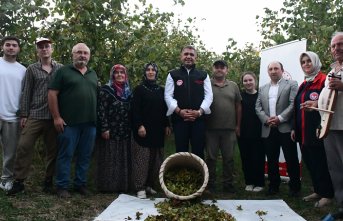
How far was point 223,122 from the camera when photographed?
17.8 ft

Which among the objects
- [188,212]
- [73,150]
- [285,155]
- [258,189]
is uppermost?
[73,150]

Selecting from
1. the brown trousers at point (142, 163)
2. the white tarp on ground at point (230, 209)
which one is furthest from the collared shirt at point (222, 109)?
the white tarp on ground at point (230, 209)

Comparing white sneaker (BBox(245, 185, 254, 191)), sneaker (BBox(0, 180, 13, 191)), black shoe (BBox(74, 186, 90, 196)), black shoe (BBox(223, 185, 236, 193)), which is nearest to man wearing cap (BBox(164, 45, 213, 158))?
black shoe (BBox(223, 185, 236, 193))

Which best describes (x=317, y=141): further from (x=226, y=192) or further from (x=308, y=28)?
(x=308, y=28)

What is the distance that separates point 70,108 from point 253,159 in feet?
8.24

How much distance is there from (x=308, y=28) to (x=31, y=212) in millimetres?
5811

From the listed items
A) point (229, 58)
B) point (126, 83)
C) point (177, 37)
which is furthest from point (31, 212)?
point (177, 37)

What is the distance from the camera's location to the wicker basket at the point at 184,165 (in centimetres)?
448

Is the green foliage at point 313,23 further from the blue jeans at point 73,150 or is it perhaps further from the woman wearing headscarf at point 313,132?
the blue jeans at point 73,150

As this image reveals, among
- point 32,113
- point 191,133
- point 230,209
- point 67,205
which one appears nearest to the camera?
point 230,209

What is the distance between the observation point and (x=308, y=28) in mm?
7754

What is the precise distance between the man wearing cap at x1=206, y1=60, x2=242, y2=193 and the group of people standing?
0.04ft

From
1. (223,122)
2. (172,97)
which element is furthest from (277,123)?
(172,97)

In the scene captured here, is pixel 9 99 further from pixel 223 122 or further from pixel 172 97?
pixel 223 122
